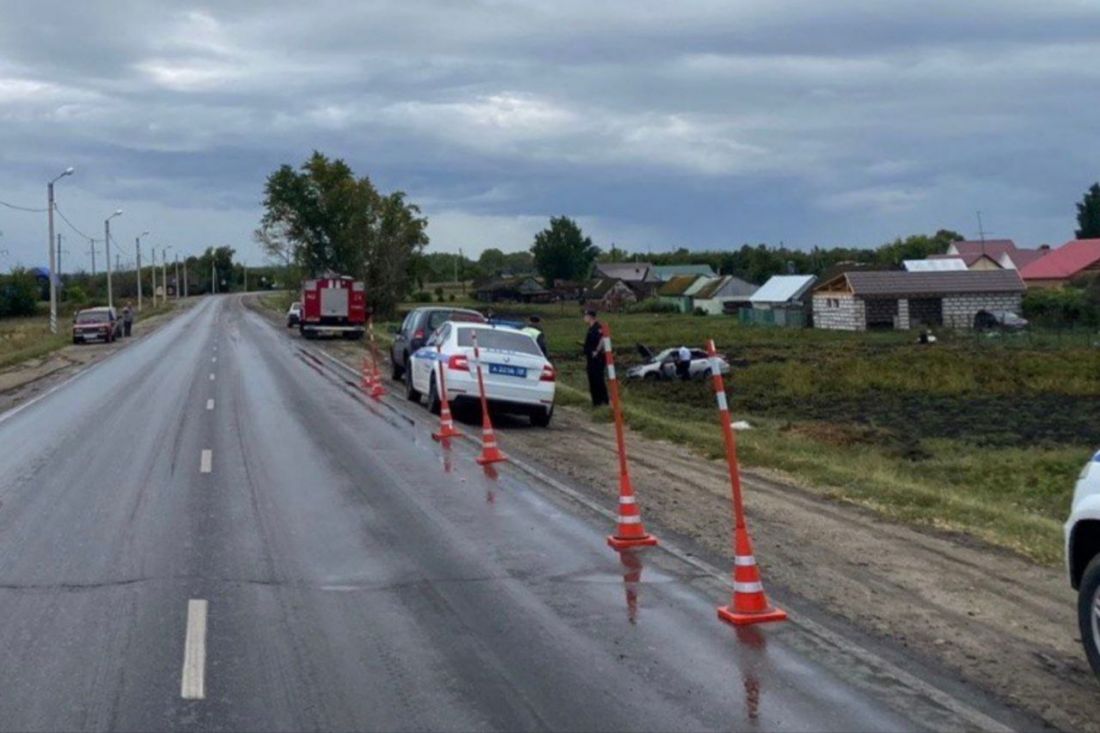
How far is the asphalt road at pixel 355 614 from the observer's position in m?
7.47

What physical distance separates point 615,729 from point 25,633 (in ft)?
13.2

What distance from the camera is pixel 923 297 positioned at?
85.6 m

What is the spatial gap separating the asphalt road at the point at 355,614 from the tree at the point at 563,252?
453ft

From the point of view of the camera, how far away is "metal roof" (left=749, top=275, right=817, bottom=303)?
101 metres

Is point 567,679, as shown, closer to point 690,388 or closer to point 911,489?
point 911,489

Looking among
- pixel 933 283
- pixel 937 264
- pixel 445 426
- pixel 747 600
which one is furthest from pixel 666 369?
pixel 937 264

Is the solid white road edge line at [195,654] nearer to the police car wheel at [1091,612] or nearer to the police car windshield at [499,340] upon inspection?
the police car wheel at [1091,612]

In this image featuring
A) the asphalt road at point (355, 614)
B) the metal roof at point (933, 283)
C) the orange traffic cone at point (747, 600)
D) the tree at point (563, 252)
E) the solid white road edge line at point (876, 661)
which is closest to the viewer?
the solid white road edge line at point (876, 661)

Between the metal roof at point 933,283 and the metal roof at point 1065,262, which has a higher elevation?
the metal roof at point 1065,262

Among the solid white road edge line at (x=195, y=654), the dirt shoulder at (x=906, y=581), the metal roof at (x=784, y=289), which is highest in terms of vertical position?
the metal roof at (x=784, y=289)

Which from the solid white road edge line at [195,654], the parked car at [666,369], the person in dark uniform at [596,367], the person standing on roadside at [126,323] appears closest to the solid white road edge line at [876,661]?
the solid white road edge line at [195,654]

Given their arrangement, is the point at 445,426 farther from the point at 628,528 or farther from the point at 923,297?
the point at 923,297

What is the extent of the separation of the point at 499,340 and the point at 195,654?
16.0m

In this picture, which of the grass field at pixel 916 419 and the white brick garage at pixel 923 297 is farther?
the white brick garage at pixel 923 297
